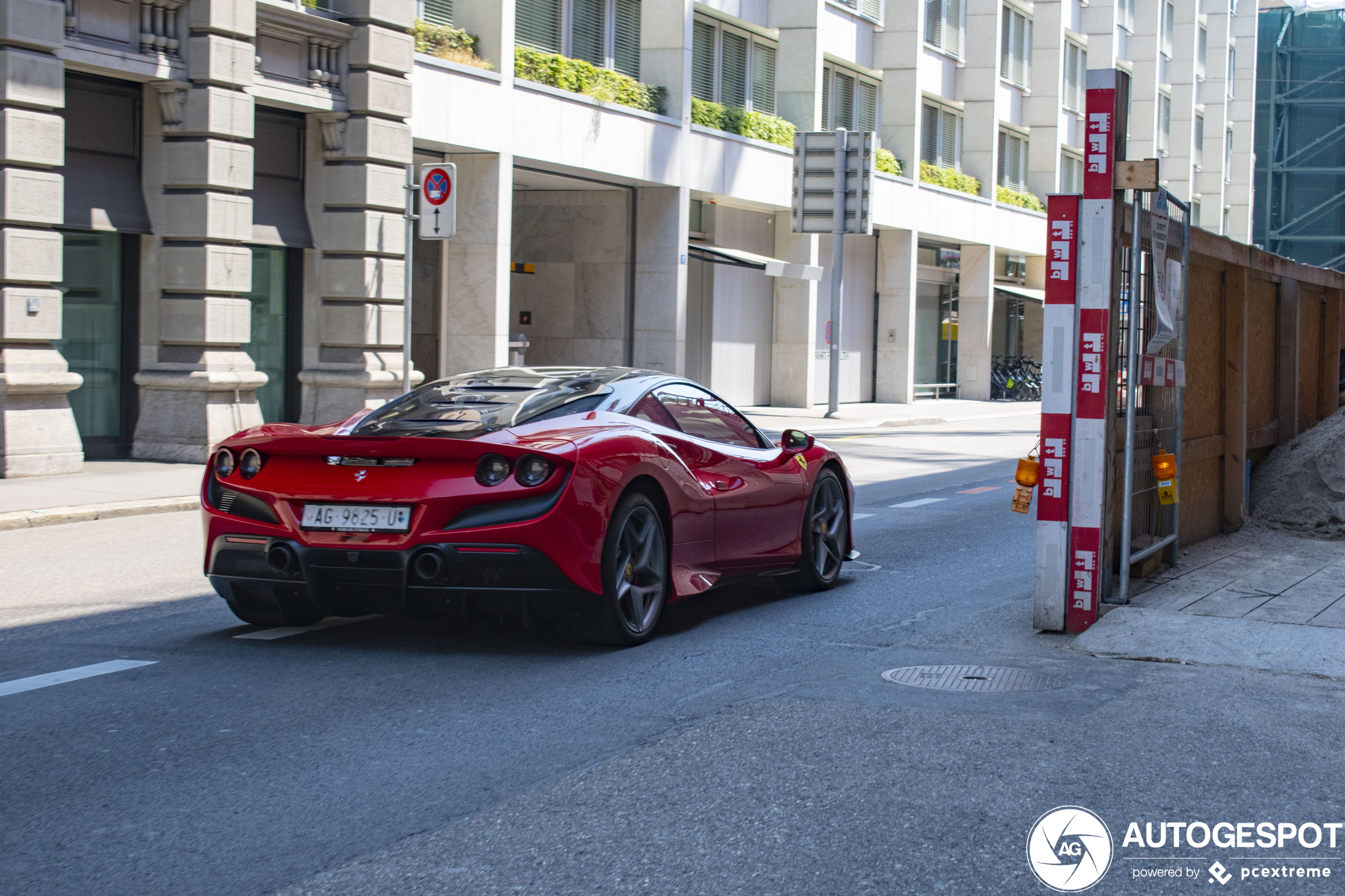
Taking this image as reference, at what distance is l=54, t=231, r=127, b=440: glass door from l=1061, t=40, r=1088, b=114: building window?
3781 centimetres

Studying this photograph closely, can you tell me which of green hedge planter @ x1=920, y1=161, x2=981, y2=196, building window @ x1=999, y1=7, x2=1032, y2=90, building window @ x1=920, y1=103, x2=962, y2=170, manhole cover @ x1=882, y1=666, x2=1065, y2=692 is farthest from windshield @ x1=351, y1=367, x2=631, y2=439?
building window @ x1=999, y1=7, x2=1032, y2=90

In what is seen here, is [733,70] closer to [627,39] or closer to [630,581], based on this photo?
[627,39]

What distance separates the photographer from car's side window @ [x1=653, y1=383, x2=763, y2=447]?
7875 millimetres

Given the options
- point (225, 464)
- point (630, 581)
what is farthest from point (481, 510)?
point (225, 464)

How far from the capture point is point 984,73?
42.2 metres

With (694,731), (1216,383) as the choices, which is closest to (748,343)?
(1216,383)

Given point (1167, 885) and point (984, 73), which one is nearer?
point (1167, 885)

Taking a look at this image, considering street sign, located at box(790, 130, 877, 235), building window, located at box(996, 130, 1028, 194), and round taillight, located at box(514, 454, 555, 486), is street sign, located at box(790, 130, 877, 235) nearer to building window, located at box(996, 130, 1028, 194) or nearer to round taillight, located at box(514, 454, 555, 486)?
building window, located at box(996, 130, 1028, 194)

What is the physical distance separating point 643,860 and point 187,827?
4.20 feet

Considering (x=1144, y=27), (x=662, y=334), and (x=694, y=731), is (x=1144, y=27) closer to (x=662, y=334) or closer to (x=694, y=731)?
(x=662, y=334)

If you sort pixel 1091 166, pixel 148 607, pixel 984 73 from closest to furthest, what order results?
1. pixel 1091 166
2. pixel 148 607
3. pixel 984 73

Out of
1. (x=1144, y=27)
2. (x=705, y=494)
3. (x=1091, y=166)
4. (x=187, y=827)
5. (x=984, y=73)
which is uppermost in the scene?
(x=1144, y=27)

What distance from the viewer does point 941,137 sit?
42469 millimetres

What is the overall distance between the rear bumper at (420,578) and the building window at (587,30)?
65.9ft
